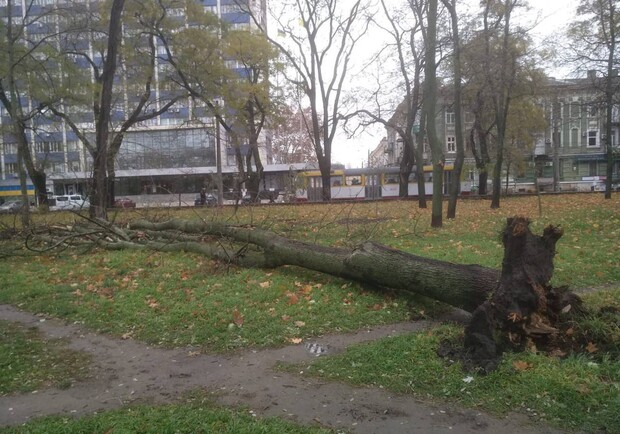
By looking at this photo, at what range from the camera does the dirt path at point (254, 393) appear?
321 centimetres

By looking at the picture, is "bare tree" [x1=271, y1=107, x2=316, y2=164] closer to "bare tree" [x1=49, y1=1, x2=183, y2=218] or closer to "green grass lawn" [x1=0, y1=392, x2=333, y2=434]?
"bare tree" [x1=49, y1=1, x2=183, y2=218]

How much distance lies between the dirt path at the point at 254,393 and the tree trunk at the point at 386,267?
1.82 ft

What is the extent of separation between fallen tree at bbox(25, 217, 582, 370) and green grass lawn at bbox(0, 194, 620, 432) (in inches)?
9.9

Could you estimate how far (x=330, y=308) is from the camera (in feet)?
19.0

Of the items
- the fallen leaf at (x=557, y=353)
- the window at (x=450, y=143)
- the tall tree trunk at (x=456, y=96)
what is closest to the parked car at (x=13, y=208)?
the tall tree trunk at (x=456, y=96)

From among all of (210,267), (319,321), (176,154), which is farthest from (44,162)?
(319,321)

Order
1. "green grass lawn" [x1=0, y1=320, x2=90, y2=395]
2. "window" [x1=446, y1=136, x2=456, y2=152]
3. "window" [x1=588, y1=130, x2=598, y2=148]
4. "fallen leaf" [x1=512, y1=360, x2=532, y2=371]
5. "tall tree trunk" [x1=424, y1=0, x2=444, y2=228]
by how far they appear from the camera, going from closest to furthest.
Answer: "fallen leaf" [x1=512, y1=360, x2=532, y2=371]
"green grass lawn" [x1=0, y1=320, x2=90, y2=395]
"tall tree trunk" [x1=424, y1=0, x2=444, y2=228]
"window" [x1=588, y1=130, x2=598, y2=148]
"window" [x1=446, y1=136, x2=456, y2=152]

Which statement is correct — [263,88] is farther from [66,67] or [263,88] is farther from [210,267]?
[210,267]

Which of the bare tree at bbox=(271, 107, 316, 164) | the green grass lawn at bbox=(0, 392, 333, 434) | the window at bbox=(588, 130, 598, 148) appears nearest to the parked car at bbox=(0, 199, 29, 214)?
the green grass lawn at bbox=(0, 392, 333, 434)

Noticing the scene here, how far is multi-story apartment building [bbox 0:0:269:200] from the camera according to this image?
2273 cm

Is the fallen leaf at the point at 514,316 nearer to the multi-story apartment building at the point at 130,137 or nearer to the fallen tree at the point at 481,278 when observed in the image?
the fallen tree at the point at 481,278

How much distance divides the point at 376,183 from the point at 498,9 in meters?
18.0

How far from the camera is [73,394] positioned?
3906mm

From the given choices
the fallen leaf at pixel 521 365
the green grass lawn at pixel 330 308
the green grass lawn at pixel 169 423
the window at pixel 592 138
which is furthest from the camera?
the window at pixel 592 138
